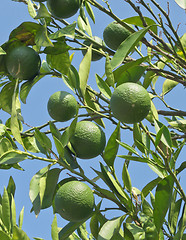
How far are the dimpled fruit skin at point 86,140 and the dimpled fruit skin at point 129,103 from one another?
0.15 metres

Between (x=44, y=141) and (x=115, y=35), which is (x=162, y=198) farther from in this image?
(x=115, y=35)

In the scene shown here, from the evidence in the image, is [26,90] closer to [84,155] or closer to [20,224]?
[84,155]

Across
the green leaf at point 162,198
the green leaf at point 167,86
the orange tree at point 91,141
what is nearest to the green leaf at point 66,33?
A: the orange tree at point 91,141

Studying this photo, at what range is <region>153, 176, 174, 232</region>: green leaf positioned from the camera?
1.18 m

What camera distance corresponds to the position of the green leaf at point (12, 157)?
50.9 inches

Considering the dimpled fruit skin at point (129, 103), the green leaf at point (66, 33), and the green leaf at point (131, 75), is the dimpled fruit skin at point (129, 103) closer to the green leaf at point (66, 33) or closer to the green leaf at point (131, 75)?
the green leaf at point (131, 75)

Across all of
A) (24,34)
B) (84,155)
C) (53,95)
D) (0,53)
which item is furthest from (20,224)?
(24,34)

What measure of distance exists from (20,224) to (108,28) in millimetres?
958

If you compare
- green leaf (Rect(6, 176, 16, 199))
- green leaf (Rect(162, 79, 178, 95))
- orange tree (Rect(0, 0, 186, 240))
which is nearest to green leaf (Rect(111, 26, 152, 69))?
orange tree (Rect(0, 0, 186, 240))

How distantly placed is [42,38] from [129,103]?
46cm

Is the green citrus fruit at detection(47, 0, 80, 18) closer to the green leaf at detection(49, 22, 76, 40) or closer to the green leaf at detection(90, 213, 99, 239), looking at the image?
the green leaf at detection(49, 22, 76, 40)

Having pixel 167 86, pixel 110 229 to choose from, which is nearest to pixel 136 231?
pixel 110 229

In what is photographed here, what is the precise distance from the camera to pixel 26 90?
158 centimetres

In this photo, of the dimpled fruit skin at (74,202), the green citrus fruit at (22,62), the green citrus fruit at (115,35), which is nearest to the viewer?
the dimpled fruit skin at (74,202)
